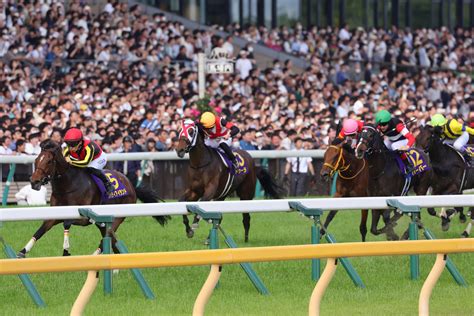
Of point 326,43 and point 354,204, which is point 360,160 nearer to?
point 354,204

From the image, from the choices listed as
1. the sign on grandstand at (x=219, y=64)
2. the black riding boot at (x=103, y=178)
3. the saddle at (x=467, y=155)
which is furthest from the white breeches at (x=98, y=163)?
the sign on grandstand at (x=219, y=64)

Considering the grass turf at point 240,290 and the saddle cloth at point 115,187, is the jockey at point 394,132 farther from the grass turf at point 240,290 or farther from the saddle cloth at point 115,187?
the saddle cloth at point 115,187

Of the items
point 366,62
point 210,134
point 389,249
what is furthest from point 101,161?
point 366,62

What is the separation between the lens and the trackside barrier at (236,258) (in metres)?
7.09

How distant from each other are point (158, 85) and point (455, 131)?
911 centimetres

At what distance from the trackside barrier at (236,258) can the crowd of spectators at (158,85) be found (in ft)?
30.1

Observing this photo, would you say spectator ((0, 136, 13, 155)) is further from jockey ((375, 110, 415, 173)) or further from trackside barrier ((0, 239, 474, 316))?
trackside barrier ((0, 239, 474, 316))

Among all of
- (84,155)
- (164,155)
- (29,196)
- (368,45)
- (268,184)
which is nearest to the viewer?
(84,155)

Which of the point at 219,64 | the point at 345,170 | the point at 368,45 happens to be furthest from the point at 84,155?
the point at 368,45

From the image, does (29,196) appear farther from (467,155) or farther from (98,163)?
(467,155)

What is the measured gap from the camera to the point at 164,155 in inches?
743

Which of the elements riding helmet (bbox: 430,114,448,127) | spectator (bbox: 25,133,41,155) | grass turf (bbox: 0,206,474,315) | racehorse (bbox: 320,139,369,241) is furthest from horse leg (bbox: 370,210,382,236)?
spectator (bbox: 25,133,41,155)

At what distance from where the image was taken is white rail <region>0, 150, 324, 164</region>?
17906 mm

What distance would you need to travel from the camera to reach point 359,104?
24.4 m
